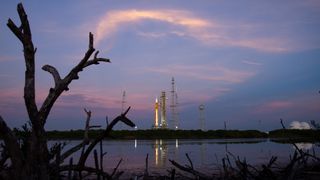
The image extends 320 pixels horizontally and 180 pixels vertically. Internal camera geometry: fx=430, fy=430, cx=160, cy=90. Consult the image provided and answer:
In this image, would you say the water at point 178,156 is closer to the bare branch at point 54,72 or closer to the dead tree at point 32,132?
the bare branch at point 54,72

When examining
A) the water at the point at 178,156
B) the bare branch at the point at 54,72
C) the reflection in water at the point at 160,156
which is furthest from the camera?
the reflection in water at the point at 160,156

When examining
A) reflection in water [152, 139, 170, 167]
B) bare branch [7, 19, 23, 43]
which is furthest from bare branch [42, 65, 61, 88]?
reflection in water [152, 139, 170, 167]

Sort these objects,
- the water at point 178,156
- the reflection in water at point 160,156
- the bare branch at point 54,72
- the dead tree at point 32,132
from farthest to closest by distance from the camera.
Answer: the reflection in water at point 160,156
the water at point 178,156
the bare branch at point 54,72
the dead tree at point 32,132

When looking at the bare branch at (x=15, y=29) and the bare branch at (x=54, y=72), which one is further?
the bare branch at (x=54, y=72)

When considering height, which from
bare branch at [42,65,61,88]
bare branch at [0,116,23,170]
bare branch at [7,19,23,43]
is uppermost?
bare branch at [7,19,23,43]

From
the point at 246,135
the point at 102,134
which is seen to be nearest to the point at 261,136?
the point at 246,135

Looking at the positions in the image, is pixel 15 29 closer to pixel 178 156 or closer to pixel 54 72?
pixel 54 72

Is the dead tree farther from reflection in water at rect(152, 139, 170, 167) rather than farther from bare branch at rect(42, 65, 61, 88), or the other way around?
reflection in water at rect(152, 139, 170, 167)

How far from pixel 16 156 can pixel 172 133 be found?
106591mm

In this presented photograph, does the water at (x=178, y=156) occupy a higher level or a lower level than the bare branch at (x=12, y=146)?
lower

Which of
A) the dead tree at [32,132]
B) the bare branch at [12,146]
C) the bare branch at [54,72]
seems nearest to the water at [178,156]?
the bare branch at [54,72]

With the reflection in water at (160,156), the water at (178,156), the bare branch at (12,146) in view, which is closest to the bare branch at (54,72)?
the bare branch at (12,146)

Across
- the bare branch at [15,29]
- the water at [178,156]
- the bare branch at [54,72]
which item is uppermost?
the bare branch at [15,29]

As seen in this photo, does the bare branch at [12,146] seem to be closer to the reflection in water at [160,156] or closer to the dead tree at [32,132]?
the dead tree at [32,132]
